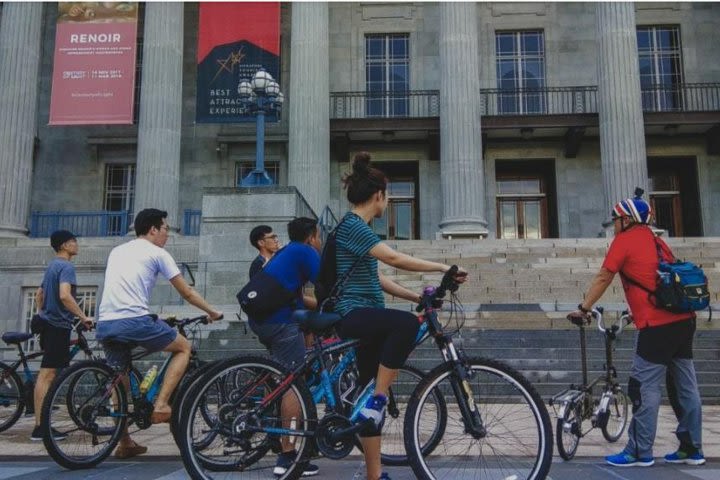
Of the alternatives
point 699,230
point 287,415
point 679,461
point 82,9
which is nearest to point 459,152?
point 699,230

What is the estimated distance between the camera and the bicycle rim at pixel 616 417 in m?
5.80

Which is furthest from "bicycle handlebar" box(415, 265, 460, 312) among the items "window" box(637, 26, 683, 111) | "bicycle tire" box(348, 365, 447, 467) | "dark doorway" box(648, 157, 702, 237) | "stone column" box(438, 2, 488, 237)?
"window" box(637, 26, 683, 111)

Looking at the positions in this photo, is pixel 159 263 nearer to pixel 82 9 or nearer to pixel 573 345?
pixel 573 345

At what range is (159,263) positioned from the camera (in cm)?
532

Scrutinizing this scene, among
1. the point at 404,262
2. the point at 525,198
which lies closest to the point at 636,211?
the point at 404,262

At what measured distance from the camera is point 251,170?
23984 millimetres

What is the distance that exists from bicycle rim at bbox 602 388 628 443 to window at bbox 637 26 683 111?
63.9 ft

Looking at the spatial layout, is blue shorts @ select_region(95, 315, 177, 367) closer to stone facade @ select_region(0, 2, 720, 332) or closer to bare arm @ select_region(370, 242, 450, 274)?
bare arm @ select_region(370, 242, 450, 274)

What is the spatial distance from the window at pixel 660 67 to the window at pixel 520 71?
344 cm

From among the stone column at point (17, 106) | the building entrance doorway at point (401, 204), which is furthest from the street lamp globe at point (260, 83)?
the building entrance doorway at point (401, 204)

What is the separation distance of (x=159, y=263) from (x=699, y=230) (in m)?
21.5

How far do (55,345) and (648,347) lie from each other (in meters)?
5.20

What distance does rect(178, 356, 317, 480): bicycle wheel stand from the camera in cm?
387

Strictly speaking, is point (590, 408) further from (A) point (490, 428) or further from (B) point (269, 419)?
(B) point (269, 419)
